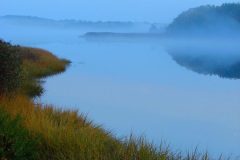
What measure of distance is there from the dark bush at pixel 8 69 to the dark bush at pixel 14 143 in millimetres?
9293

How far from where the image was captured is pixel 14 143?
10.4 metres

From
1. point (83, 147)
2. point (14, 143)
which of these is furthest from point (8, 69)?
point (14, 143)

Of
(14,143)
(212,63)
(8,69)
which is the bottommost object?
(14,143)

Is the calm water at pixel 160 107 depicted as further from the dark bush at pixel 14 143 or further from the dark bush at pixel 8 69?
the dark bush at pixel 14 143

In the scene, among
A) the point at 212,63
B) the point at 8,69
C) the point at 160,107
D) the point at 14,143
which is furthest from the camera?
the point at 212,63

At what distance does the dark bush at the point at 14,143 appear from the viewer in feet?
33.4

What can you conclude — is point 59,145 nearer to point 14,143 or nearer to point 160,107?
point 14,143

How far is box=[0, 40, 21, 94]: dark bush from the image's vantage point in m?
21.0

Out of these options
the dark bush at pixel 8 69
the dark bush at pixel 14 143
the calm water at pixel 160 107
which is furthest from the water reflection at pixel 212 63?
the dark bush at pixel 14 143

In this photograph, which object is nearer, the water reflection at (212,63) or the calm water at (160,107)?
Result: the calm water at (160,107)

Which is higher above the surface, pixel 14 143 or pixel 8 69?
pixel 8 69

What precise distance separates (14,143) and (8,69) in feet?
36.8

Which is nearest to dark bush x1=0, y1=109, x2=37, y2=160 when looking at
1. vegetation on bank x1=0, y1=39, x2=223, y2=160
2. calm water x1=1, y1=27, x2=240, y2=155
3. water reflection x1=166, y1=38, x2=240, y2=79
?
vegetation on bank x1=0, y1=39, x2=223, y2=160

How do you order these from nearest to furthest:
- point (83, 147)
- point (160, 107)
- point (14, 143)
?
point (14, 143)
point (83, 147)
point (160, 107)
